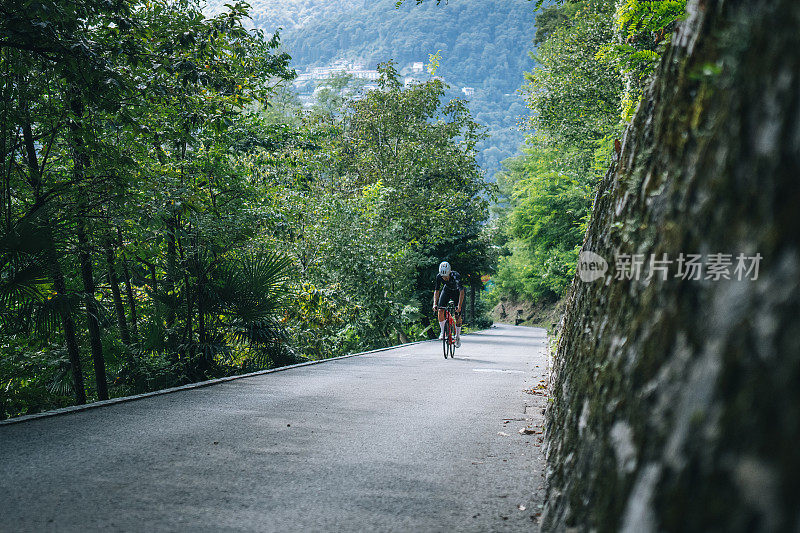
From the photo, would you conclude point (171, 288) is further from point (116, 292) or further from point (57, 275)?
point (57, 275)

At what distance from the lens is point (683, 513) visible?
1.48m

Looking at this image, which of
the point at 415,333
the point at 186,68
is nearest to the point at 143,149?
the point at 186,68

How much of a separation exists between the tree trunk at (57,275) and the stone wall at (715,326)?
6.36 m

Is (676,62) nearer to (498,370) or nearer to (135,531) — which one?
(135,531)

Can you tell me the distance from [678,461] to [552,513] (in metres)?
1.78

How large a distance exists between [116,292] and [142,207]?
3.46m

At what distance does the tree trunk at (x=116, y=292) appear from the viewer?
948 centimetres

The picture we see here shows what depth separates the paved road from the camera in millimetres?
3449

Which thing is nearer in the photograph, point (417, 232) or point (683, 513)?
point (683, 513)

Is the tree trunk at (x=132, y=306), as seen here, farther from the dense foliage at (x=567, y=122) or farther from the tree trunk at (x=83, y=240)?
the dense foliage at (x=567, y=122)

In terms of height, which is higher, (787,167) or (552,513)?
(787,167)

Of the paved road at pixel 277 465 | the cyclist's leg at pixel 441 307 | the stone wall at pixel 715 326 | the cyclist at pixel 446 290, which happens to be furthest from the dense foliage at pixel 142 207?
the stone wall at pixel 715 326

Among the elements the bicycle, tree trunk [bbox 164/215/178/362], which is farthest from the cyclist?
tree trunk [bbox 164/215/178/362]

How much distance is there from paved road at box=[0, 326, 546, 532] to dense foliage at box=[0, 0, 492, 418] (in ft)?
7.09
